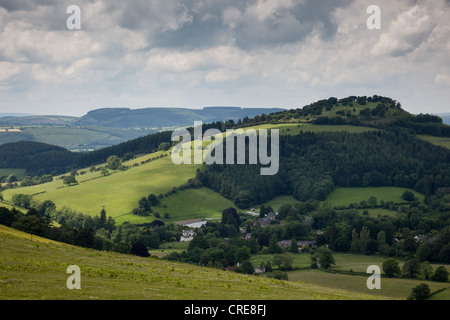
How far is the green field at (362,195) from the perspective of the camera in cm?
16881

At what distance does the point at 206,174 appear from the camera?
190m

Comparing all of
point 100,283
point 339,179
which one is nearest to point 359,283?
point 100,283

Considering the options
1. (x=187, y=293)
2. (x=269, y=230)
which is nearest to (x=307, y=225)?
(x=269, y=230)

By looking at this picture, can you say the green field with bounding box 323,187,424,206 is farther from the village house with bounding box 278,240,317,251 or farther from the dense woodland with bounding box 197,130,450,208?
the village house with bounding box 278,240,317,251

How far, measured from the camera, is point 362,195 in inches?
6875

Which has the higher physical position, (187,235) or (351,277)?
(351,277)

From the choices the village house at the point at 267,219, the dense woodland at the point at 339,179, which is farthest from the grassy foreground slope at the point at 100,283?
the dense woodland at the point at 339,179

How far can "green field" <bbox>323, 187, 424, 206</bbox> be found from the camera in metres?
169

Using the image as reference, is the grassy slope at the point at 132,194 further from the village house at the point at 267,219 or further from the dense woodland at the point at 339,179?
the village house at the point at 267,219

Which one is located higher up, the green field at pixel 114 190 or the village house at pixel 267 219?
the green field at pixel 114 190

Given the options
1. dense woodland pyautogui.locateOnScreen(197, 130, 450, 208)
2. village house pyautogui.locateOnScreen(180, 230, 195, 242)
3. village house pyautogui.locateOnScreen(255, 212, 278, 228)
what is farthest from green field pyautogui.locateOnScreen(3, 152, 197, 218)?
village house pyautogui.locateOnScreen(255, 212, 278, 228)

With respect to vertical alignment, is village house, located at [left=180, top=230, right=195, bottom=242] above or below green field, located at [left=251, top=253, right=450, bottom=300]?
below

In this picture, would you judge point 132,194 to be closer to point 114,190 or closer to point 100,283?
point 114,190

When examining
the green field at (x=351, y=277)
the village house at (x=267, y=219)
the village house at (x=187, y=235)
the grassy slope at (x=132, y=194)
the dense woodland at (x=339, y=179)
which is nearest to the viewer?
the green field at (x=351, y=277)
